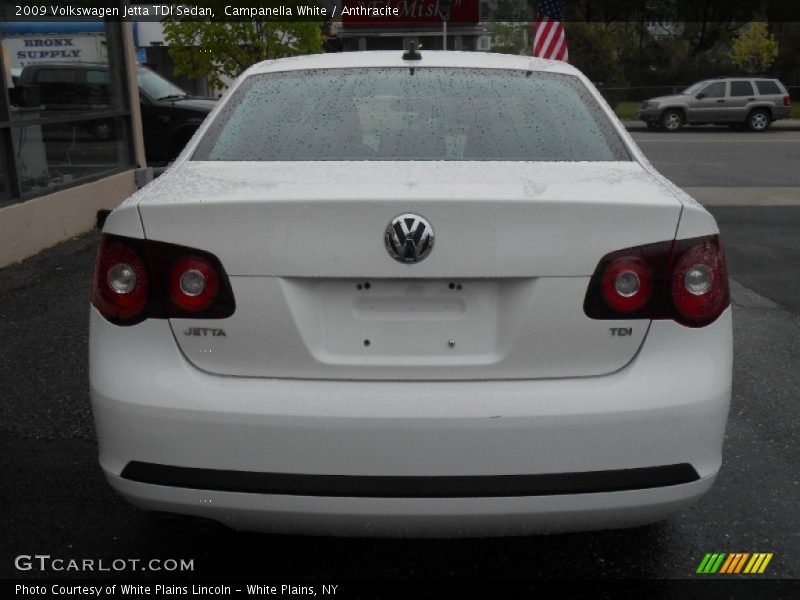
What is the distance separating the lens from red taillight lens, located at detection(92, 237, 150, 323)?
228 centimetres

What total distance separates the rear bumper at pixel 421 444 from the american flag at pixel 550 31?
1387cm

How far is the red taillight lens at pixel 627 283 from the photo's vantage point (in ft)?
7.20

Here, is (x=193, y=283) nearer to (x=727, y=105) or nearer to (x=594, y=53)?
(x=727, y=105)

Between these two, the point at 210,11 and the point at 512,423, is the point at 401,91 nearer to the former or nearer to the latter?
the point at 512,423

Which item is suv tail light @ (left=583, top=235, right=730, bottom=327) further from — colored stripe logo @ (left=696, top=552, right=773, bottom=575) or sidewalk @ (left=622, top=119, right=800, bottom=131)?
sidewalk @ (left=622, top=119, right=800, bottom=131)

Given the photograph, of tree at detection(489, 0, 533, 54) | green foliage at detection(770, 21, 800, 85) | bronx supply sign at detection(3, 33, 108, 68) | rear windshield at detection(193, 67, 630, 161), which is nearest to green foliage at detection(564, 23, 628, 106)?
tree at detection(489, 0, 533, 54)

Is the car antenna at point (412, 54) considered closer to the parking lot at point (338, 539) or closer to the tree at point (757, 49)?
the parking lot at point (338, 539)

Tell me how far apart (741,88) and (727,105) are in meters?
0.71

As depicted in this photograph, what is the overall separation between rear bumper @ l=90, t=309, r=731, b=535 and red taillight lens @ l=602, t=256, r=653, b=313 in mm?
104

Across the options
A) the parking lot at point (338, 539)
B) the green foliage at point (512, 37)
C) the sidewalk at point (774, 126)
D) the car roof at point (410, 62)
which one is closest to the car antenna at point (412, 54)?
the car roof at point (410, 62)

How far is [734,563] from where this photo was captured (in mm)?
2834

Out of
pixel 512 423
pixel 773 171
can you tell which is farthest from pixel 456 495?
pixel 773 171

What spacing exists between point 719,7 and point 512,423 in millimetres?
59364

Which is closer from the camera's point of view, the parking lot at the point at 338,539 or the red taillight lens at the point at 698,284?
the red taillight lens at the point at 698,284
